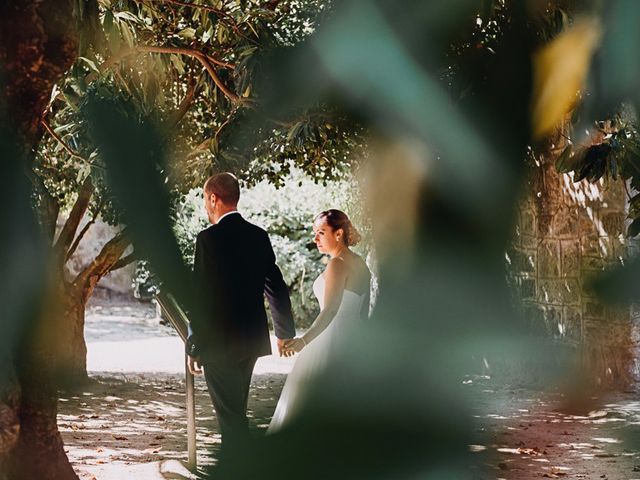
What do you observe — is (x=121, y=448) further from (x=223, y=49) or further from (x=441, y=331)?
(x=441, y=331)

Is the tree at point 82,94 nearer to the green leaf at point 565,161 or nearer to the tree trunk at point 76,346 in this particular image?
the green leaf at point 565,161

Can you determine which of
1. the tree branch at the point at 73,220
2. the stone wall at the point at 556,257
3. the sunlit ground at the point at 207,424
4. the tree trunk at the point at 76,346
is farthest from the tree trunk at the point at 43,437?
the tree trunk at the point at 76,346

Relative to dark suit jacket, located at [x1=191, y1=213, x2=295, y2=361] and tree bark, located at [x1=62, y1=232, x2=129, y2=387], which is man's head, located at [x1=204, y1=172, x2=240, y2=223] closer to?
dark suit jacket, located at [x1=191, y1=213, x2=295, y2=361]

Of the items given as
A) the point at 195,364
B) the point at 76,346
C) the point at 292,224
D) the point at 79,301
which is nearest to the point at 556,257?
the point at 195,364

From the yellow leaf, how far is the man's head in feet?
4.28

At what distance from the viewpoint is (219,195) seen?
192 cm

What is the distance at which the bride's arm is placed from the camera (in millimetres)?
1632

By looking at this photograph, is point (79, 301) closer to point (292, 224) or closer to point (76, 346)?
point (76, 346)

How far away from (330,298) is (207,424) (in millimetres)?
4371

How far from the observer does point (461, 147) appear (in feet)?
1.21

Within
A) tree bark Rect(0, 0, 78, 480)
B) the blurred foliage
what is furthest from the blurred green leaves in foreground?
the blurred foliage

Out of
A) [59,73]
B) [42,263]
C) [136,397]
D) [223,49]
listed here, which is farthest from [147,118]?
[136,397]

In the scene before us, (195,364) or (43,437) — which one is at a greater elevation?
(195,364)

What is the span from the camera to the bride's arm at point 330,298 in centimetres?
163
